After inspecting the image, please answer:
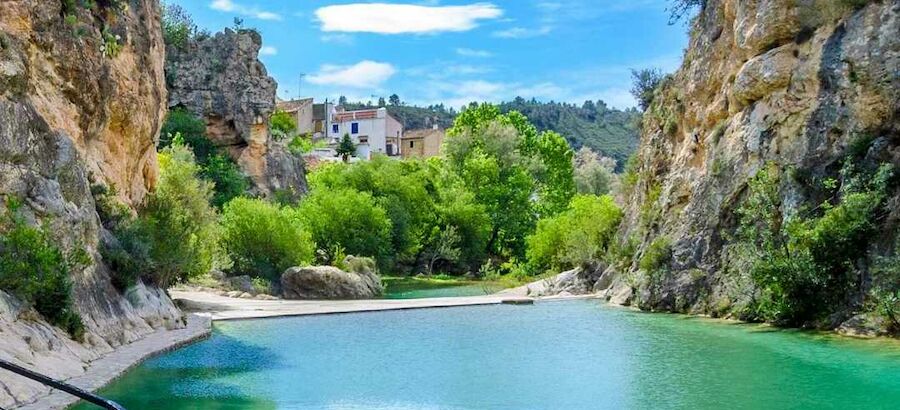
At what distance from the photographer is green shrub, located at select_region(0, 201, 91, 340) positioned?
14.8 m

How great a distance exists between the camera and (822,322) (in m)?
23.3

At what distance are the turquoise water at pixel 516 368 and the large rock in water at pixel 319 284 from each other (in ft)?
36.0

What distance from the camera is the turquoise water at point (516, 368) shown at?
1395 cm

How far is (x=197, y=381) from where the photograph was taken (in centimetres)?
1550

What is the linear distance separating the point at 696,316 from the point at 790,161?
5.56 metres

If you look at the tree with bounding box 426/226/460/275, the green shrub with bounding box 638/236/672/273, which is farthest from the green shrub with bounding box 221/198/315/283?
the tree with bounding box 426/226/460/275

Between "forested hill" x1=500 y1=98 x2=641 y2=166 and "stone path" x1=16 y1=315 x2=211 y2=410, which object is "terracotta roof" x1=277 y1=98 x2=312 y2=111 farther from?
"stone path" x1=16 y1=315 x2=211 y2=410

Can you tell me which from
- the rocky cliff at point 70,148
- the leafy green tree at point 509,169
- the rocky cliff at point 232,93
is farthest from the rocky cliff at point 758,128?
the rocky cliff at point 232,93

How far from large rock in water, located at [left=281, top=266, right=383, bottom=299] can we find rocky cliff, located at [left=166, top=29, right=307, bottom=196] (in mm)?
21401

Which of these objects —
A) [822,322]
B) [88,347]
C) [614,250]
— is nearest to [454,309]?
[614,250]

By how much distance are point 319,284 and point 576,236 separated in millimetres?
12970

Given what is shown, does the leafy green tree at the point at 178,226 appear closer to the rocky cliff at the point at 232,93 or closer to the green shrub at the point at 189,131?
the green shrub at the point at 189,131

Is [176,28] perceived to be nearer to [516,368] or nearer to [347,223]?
[347,223]

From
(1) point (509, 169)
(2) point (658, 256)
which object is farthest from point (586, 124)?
(2) point (658, 256)
